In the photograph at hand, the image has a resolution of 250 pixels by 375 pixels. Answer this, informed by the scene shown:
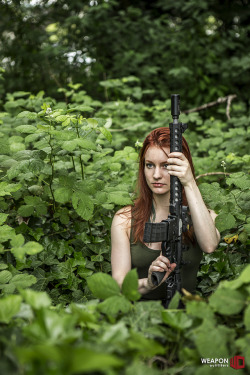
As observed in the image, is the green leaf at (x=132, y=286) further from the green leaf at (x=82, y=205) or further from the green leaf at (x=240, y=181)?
the green leaf at (x=240, y=181)

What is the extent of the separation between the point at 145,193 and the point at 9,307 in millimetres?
1449

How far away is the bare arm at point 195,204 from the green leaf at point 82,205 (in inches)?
24.6

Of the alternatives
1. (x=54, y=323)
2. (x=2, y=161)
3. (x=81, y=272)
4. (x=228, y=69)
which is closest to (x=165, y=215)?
(x=81, y=272)

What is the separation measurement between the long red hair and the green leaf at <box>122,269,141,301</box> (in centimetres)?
105

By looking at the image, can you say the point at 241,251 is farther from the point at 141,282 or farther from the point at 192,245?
the point at 141,282

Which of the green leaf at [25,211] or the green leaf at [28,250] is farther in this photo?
the green leaf at [25,211]

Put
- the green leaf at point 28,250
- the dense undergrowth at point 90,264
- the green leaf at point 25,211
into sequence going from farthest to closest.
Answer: the green leaf at point 25,211
the green leaf at point 28,250
the dense undergrowth at point 90,264

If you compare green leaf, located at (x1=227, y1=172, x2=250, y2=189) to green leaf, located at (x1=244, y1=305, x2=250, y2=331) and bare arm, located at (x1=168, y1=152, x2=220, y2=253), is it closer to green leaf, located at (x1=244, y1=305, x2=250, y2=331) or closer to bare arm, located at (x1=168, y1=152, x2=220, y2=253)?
bare arm, located at (x1=168, y1=152, x2=220, y2=253)

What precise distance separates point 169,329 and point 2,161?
5.99 ft

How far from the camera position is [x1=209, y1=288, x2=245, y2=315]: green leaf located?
1.23m

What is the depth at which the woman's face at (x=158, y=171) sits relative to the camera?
2.33 metres

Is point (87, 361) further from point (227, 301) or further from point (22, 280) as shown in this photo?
point (22, 280)

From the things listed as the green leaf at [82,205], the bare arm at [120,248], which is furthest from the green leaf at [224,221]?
the green leaf at [82,205]

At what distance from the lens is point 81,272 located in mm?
2738
